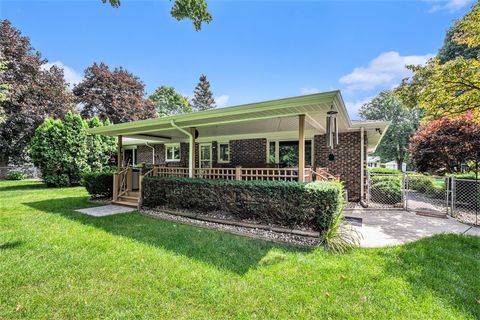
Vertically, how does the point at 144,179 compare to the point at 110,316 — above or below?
above

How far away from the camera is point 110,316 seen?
93.8 inches

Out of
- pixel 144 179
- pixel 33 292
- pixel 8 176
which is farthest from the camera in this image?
pixel 8 176

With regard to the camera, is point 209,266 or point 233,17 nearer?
point 209,266

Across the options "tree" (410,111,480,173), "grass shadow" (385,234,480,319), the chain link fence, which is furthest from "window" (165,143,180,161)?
"tree" (410,111,480,173)

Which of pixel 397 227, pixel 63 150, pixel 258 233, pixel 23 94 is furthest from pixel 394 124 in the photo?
pixel 23 94

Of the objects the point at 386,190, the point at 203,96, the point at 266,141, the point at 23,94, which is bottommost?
the point at 386,190

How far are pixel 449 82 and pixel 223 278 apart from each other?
9374mm

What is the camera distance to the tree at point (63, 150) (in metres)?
13.2

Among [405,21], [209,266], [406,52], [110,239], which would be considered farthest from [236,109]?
[406,52]

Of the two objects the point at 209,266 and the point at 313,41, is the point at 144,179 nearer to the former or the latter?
the point at 209,266

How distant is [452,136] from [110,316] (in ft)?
55.4

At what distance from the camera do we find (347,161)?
29.4 ft

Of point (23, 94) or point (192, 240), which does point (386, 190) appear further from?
point (23, 94)

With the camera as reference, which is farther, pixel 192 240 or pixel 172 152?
pixel 172 152
